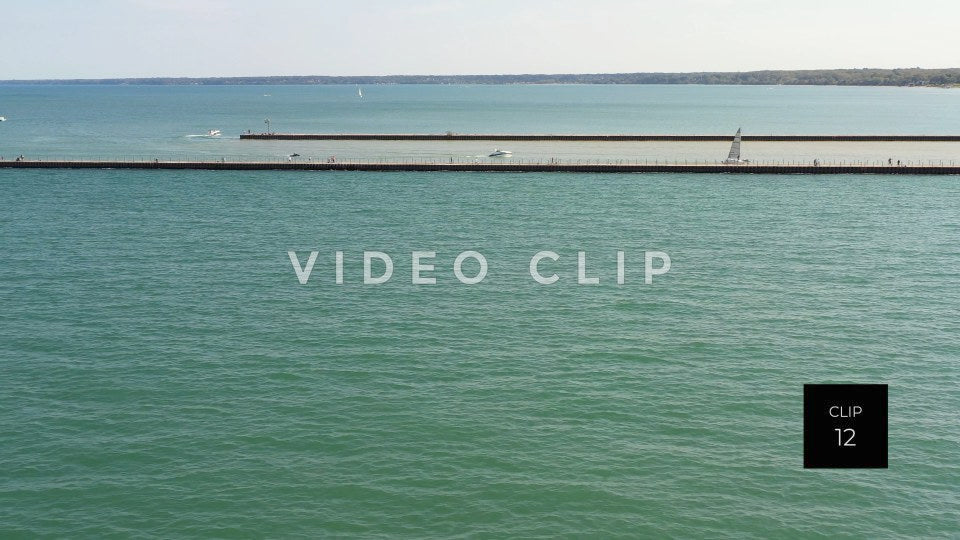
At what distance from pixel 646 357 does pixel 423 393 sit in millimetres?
11857

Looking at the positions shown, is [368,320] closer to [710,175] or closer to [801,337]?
[801,337]

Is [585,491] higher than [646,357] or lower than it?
lower

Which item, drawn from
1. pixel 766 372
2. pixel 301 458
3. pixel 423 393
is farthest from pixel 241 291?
pixel 766 372

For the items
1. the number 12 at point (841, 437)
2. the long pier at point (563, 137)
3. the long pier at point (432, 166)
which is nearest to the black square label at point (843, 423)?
the number 12 at point (841, 437)

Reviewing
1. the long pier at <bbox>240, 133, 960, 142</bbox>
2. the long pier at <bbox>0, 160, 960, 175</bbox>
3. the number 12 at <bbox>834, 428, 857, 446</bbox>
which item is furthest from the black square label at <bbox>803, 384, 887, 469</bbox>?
the long pier at <bbox>240, 133, 960, 142</bbox>

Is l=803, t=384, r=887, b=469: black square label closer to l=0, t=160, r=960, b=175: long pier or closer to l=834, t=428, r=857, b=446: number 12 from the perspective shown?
l=834, t=428, r=857, b=446: number 12

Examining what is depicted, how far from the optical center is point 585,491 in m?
34.3

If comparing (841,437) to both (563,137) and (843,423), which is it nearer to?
(843,423)

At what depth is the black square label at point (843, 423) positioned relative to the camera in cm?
2861

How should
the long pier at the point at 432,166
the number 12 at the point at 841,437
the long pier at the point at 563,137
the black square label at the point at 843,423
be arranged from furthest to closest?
the long pier at the point at 563,137
the long pier at the point at 432,166
the number 12 at the point at 841,437
the black square label at the point at 843,423

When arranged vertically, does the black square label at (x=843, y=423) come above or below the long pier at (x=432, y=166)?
below

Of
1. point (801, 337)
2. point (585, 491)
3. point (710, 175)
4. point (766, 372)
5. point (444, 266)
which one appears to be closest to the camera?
point (585, 491)

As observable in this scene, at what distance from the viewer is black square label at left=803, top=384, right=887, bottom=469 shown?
2861 cm

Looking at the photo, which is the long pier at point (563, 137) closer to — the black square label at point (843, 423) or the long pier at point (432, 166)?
the long pier at point (432, 166)
